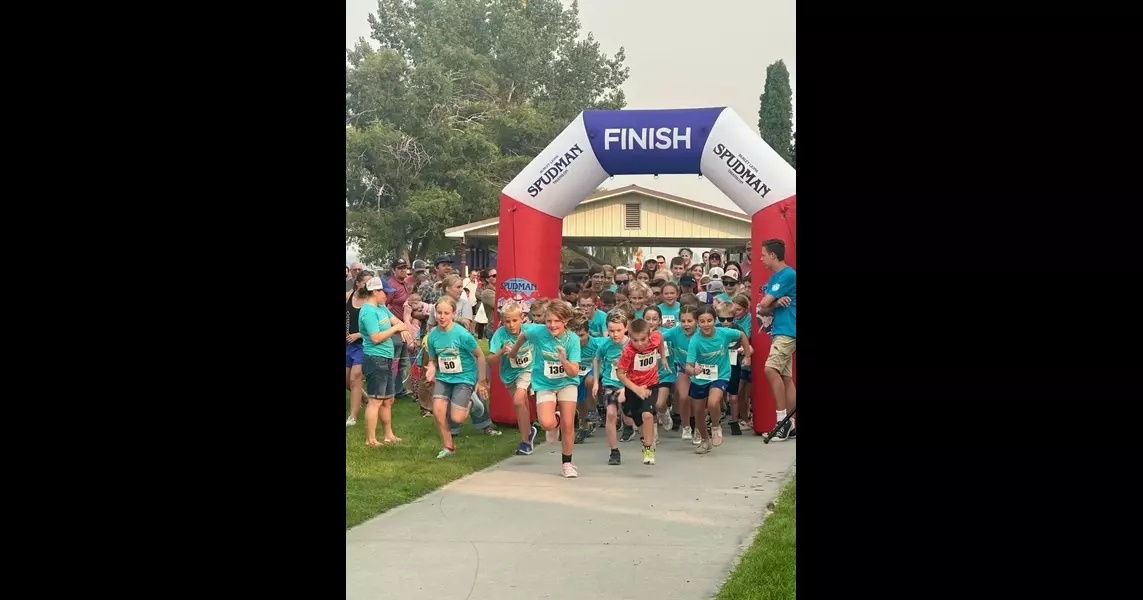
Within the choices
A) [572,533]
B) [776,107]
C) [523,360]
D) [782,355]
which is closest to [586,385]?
[523,360]

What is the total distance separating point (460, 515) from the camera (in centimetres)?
702

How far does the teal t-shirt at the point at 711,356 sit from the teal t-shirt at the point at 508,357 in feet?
4.36

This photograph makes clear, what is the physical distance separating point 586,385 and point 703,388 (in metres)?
1.55

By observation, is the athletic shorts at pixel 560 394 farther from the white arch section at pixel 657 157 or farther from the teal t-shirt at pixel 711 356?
the white arch section at pixel 657 157

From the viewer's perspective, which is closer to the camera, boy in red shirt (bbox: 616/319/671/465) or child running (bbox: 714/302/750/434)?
boy in red shirt (bbox: 616/319/671/465)

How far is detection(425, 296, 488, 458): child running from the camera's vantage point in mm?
9195

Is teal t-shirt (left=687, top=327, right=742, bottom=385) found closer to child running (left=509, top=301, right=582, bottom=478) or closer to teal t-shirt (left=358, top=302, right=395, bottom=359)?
child running (left=509, top=301, right=582, bottom=478)

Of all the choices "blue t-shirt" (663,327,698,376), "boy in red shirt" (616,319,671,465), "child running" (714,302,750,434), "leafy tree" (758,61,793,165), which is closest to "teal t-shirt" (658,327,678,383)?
"blue t-shirt" (663,327,698,376)

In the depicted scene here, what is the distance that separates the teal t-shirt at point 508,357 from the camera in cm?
962
